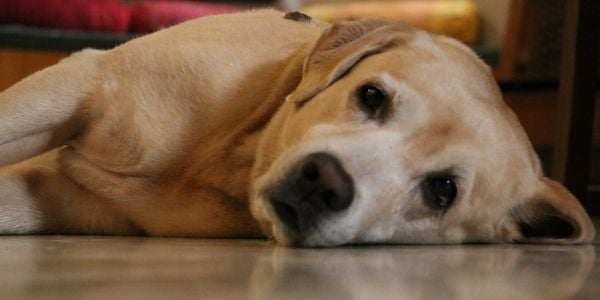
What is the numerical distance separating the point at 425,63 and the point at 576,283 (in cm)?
77

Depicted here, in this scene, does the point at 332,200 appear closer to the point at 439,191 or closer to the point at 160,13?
the point at 439,191

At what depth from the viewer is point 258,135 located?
98.0 inches

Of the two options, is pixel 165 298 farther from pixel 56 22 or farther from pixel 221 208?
pixel 56 22

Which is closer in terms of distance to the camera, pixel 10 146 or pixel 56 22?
pixel 10 146

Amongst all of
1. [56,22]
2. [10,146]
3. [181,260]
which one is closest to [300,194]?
[181,260]

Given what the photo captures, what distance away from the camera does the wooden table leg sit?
3.60 meters

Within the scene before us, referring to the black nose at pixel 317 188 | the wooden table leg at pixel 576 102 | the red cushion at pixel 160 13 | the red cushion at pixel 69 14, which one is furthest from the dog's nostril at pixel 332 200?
the red cushion at pixel 160 13

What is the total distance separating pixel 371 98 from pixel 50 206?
3.25ft

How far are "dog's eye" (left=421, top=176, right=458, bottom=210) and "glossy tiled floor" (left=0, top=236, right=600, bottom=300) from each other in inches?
4.4

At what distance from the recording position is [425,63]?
236 centimetres

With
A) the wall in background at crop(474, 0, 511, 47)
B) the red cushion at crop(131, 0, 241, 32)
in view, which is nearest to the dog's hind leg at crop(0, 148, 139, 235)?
the red cushion at crop(131, 0, 241, 32)

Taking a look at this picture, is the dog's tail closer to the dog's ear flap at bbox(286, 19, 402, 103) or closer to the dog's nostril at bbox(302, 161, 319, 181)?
the dog's ear flap at bbox(286, 19, 402, 103)

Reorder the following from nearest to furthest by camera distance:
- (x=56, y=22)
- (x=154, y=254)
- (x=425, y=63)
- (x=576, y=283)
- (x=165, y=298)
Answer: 1. (x=165, y=298)
2. (x=576, y=283)
3. (x=154, y=254)
4. (x=425, y=63)
5. (x=56, y=22)

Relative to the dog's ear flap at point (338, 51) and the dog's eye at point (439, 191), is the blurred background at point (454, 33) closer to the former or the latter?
the dog's ear flap at point (338, 51)
